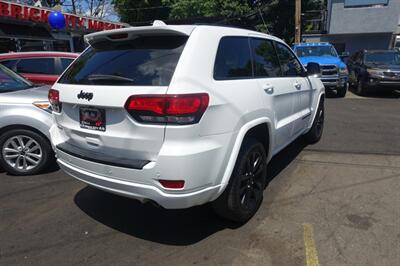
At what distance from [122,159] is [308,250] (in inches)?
70.0

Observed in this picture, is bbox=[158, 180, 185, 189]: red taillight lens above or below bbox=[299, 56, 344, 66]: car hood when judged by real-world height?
below

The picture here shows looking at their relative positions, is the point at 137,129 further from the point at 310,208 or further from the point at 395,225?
the point at 395,225

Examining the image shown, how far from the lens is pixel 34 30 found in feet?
52.0

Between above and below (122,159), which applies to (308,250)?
below

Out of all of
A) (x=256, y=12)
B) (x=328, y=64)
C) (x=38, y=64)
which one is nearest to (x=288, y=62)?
(x=38, y=64)

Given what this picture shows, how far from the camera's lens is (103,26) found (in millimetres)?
19922

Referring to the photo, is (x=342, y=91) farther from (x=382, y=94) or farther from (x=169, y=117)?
(x=169, y=117)

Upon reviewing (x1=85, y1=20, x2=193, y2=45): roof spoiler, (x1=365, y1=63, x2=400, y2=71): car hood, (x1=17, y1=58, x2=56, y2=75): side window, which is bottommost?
(x1=365, y1=63, x2=400, y2=71): car hood

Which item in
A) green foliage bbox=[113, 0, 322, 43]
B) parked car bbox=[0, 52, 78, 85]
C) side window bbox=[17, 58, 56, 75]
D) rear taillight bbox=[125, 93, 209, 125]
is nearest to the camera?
rear taillight bbox=[125, 93, 209, 125]

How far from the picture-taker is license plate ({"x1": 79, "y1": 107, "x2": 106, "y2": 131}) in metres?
2.93

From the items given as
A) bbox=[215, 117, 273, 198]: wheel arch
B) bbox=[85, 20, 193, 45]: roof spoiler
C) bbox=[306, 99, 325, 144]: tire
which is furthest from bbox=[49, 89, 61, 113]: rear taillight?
bbox=[306, 99, 325, 144]: tire

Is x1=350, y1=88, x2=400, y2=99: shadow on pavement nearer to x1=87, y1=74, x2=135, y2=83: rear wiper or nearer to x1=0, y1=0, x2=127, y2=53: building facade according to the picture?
x1=87, y1=74, x2=135, y2=83: rear wiper

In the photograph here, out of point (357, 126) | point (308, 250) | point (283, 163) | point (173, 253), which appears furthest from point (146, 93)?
point (357, 126)

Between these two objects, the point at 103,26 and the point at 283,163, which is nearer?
the point at 283,163
